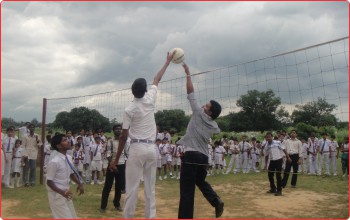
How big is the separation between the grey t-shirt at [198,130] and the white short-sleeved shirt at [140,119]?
0.57m

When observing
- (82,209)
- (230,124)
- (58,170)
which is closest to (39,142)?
(82,209)

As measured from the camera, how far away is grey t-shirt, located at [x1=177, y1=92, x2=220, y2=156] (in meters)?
4.77

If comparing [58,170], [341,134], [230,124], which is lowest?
[58,170]

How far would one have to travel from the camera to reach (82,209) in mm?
7477

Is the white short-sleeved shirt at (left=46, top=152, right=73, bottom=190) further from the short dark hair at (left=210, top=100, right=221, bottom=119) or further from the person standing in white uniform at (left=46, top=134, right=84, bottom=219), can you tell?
the short dark hair at (left=210, top=100, right=221, bottom=119)

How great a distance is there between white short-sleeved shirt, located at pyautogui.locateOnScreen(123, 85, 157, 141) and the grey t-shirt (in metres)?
0.57

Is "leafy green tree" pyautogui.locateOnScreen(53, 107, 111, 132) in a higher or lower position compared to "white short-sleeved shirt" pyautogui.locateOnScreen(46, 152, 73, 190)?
higher

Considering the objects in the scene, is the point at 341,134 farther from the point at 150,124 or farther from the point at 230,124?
the point at 150,124

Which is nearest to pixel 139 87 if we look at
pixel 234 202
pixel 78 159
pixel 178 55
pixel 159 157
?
pixel 178 55

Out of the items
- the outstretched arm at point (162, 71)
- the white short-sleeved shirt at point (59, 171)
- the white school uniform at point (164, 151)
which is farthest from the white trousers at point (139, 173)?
the white school uniform at point (164, 151)

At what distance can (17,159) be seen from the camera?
10.8 metres

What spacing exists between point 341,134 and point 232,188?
23.0 meters

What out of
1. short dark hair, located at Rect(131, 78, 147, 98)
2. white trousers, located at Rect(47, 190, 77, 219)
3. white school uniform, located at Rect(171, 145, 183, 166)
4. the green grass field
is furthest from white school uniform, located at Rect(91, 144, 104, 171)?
short dark hair, located at Rect(131, 78, 147, 98)

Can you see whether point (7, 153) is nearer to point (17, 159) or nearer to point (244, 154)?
point (17, 159)
